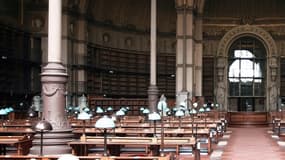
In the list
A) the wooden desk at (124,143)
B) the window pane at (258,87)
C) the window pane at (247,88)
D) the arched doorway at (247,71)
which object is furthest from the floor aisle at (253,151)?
the window pane at (258,87)

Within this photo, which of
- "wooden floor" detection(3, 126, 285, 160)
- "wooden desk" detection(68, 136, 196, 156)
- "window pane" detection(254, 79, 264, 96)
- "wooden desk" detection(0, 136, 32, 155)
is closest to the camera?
"wooden desk" detection(0, 136, 32, 155)

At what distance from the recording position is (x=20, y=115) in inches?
912

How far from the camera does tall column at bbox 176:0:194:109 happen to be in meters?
29.0

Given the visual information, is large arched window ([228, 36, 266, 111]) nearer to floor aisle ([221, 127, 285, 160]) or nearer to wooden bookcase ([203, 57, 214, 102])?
wooden bookcase ([203, 57, 214, 102])

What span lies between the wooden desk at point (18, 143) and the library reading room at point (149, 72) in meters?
0.04

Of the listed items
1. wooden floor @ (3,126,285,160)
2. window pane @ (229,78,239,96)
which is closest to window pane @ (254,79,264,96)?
window pane @ (229,78,239,96)

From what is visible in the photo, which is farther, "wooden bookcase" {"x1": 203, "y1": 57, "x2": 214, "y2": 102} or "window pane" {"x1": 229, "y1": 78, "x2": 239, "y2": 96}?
"window pane" {"x1": 229, "y1": 78, "x2": 239, "y2": 96}

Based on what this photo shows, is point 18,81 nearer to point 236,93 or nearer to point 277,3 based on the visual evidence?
point 236,93

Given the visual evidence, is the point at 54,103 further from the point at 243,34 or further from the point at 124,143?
the point at 243,34

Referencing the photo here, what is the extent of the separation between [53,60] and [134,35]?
23.6 metres

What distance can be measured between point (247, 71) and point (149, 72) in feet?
25.0

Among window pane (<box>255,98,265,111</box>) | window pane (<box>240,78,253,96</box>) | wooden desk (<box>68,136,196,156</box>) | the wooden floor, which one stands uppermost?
window pane (<box>240,78,253,96</box>)

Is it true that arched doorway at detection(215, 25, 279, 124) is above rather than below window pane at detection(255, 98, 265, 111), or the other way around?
above

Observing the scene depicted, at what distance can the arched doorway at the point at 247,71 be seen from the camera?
36.3 meters
